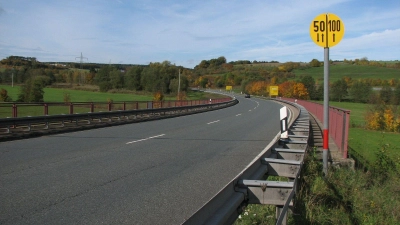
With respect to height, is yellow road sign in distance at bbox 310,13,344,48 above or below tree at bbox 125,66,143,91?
below

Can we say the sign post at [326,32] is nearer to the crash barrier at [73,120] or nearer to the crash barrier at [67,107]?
the crash barrier at [73,120]

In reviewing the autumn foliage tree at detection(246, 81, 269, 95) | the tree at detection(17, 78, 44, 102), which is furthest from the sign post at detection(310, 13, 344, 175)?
the autumn foliage tree at detection(246, 81, 269, 95)

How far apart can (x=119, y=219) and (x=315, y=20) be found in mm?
5932

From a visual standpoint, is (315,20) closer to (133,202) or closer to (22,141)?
(133,202)

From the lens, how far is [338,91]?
92.4 metres

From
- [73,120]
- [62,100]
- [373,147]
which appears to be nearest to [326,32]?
[73,120]

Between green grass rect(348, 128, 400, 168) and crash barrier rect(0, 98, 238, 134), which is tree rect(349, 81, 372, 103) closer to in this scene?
green grass rect(348, 128, 400, 168)

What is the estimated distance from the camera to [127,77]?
375ft

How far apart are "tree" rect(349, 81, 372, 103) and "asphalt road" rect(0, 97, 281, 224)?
85.3 metres

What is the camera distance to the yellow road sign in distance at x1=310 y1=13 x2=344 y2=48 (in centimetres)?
873

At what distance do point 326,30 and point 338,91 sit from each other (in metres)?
88.6

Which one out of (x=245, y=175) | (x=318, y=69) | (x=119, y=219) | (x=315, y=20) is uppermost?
(x=318, y=69)

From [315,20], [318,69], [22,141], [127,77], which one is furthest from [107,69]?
[315,20]

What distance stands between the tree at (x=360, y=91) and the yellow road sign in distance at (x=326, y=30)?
88.9m
